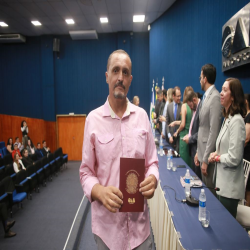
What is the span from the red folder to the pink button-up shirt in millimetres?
111

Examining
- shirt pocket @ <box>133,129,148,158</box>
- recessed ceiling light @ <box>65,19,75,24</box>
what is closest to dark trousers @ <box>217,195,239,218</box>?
shirt pocket @ <box>133,129,148,158</box>

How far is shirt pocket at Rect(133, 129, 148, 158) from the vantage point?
1175mm

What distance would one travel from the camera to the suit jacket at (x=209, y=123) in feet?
7.83

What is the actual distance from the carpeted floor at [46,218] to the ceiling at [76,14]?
199 inches

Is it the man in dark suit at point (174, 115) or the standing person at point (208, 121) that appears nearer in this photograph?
the standing person at point (208, 121)

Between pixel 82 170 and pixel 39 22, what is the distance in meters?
7.78

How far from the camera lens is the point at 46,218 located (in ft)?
13.2

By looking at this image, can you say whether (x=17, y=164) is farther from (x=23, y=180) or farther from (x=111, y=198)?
(x=111, y=198)

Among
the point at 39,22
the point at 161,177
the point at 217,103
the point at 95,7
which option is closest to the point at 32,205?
the point at 161,177

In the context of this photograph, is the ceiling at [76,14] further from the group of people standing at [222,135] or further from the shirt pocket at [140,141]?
the shirt pocket at [140,141]

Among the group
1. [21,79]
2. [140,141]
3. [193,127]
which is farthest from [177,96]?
[21,79]

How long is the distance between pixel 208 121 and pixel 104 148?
5.75 feet

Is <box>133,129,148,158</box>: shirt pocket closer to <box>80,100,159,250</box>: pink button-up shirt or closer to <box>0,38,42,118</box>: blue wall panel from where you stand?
<box>80,100,159,250</box>: pink button-up shirt

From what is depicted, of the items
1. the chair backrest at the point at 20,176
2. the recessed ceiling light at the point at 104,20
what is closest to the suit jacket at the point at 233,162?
the chair backrest at the point at 20,176
